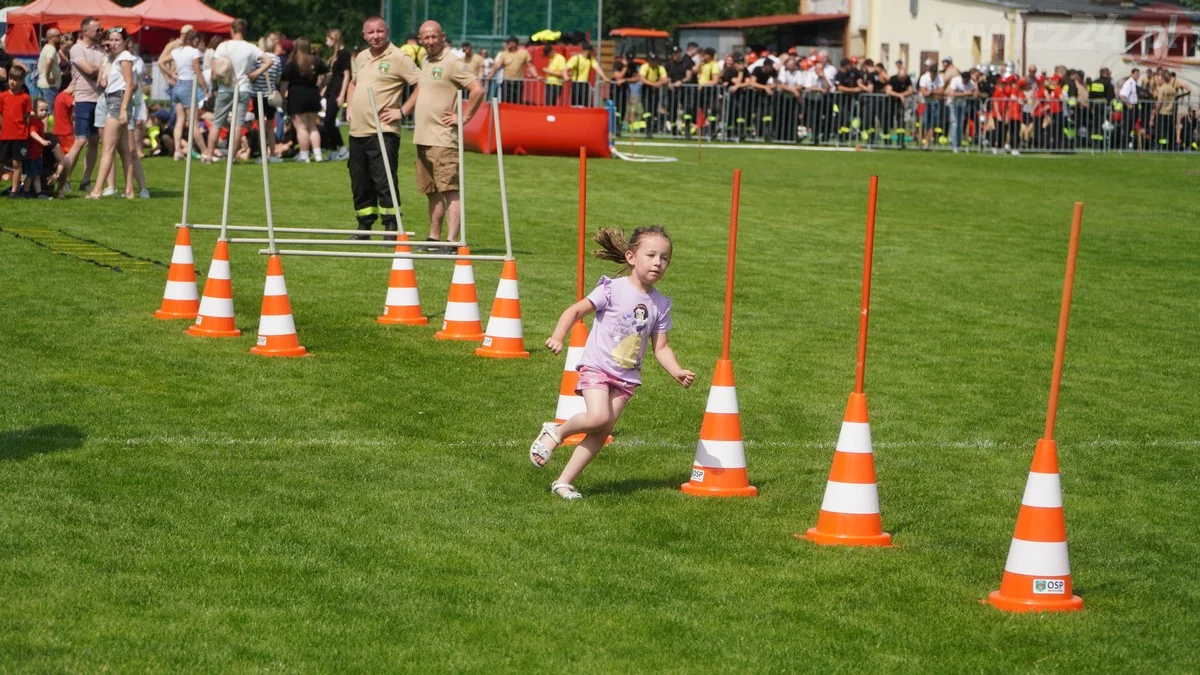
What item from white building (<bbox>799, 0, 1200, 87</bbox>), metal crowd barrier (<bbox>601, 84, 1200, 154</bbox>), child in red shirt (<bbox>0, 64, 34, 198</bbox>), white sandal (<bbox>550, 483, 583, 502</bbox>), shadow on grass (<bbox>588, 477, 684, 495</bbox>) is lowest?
shadow on grass (<bbox>588, 477, 684, 495</bbox>)

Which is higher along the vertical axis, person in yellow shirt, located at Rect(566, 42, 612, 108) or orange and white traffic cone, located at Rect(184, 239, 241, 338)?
person in yellow shirt, located at Rect(566, 42, 612, 108)

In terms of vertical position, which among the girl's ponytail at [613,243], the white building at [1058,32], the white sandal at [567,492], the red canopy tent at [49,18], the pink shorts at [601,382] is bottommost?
the white sandal at [567,492]

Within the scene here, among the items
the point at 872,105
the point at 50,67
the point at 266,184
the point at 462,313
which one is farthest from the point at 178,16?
the point at 462,313

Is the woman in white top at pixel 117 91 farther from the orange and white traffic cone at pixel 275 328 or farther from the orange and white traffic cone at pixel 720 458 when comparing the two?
the orange and white traffic cone at pixel 720 458

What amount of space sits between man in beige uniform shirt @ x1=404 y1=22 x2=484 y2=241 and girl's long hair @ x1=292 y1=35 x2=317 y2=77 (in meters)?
11.1

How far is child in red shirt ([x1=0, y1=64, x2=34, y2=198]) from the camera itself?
2066 centimetres

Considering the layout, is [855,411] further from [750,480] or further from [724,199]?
[724,199]

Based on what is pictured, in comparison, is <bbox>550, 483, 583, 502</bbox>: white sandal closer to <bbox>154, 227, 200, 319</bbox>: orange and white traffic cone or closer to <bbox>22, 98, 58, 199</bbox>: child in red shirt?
<bbox>154, 227, 200, 319</bbox>: orange and white traffic cone

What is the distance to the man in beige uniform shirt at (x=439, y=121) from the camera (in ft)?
51.7

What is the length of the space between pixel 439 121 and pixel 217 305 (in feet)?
13.8

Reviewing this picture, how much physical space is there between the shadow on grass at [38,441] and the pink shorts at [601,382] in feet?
8.55

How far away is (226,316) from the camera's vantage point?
40.6 ft

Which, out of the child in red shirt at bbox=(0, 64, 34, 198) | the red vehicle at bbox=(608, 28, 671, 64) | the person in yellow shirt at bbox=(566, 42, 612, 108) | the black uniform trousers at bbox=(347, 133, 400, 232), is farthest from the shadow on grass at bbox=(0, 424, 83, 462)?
the red vehicle at bbox=(608, 28, 671, 64)

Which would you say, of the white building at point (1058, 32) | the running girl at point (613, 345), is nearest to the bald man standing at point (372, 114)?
the running girl at point (613, 345)
